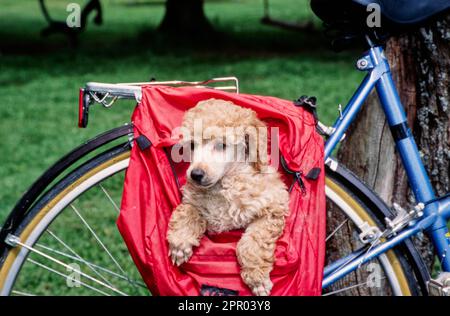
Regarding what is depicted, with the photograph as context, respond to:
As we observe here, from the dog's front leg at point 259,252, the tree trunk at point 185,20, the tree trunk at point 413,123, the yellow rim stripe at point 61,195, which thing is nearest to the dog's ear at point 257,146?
the dog's front leg at point 259,252

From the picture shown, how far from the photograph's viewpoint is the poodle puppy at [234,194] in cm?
183

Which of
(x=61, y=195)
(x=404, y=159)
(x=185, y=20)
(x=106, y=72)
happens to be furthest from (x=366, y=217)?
(x=185, y=20)

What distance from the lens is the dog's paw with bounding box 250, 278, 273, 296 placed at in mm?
1858

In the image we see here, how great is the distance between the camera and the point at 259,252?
1839 millimetres

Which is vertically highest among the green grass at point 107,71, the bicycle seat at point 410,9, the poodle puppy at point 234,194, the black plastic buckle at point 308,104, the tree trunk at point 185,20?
the tree trunk at point 185,20

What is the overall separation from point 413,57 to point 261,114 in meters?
0.83

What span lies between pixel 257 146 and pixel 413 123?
2.88 feet

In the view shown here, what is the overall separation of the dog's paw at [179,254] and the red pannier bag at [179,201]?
0.07ft

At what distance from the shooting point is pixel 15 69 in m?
10.0

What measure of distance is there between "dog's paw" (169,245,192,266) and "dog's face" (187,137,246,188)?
0.73ft

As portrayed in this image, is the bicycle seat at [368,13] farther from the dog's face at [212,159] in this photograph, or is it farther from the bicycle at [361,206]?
the dog's face at [212,159]

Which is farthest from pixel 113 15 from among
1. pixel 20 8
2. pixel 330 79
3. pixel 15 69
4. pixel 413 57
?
pixel 413 57

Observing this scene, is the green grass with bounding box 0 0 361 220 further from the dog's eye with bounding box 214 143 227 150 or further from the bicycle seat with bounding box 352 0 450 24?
the bicycle seat with bounding box 352 0 450 24

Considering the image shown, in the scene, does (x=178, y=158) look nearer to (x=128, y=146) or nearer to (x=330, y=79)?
(x=128, y=146)
